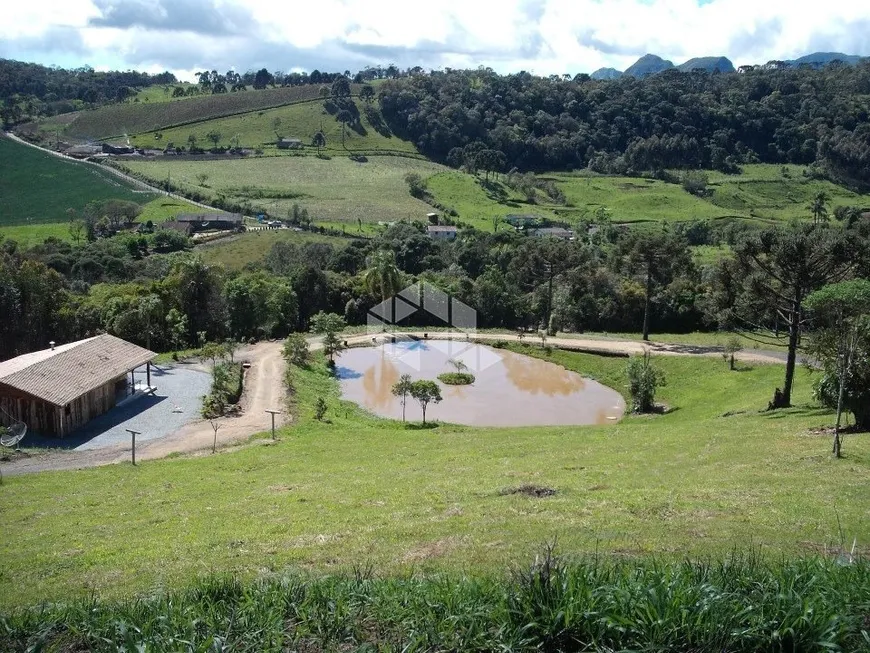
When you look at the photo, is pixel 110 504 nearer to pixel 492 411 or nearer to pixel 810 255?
pixel 492 411

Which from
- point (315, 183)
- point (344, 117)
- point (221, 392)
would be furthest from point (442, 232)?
point (344, 117)

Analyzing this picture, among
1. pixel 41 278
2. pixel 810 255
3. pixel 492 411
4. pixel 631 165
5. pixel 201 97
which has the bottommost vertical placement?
Answer: pixel 492 411

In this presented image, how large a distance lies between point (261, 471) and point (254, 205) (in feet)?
320

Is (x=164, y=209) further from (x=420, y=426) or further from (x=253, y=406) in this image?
(x=420, y=426)

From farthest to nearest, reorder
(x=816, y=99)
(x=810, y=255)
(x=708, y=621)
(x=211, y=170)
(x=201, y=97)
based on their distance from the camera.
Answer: (x=201, y=97)
(x=816, y=99)
(x=211, y=170)
(x=810, y=255)
(x=708, y=621)

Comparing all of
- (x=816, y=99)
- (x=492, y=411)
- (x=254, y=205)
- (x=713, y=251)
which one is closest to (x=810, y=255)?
(x=492, y=411)

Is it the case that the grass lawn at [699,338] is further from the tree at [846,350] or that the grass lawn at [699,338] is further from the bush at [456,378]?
the tree at [846,350]

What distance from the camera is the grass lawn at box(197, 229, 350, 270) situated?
81.4 m

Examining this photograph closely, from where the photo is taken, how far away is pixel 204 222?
10138 centimetres

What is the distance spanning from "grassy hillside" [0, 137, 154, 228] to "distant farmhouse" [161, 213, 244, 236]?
17770 mm

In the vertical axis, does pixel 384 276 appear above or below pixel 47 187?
below

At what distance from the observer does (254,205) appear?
378ft

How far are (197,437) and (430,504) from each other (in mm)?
15794

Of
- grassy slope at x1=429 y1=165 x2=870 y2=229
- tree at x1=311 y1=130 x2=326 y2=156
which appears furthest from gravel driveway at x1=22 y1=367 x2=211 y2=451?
tree at x1=311 y1=130 x2=326 y2=156
